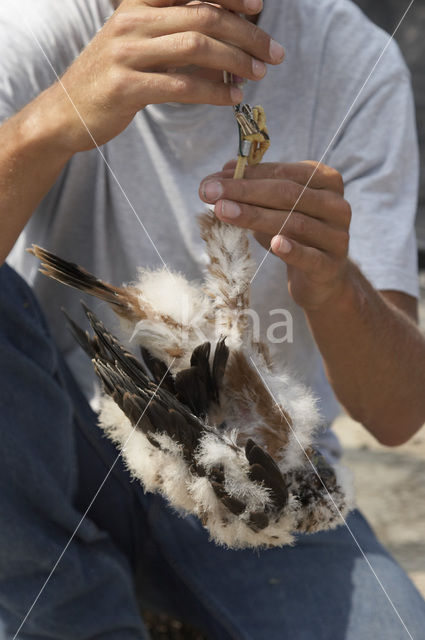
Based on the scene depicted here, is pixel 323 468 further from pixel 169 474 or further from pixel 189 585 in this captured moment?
pixel 189 585

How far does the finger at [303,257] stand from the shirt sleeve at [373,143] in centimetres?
29

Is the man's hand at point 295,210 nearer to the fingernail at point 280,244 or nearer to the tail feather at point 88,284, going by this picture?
the fingernail at point 280,244

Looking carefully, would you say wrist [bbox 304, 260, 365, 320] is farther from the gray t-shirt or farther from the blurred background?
the blurred background

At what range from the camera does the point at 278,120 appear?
1.01 metres

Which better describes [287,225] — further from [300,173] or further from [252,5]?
[252,5]

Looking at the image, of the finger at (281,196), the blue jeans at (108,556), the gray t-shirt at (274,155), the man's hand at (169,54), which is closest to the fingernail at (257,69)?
the man's hand at (169,54)

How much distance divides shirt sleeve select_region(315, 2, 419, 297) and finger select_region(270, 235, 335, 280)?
0.94ft

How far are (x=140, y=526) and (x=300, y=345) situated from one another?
41 centimetres

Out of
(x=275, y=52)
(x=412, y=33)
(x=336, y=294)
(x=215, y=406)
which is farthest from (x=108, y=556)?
(x=412, y=33)

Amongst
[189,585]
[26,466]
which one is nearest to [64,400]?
[26,466]

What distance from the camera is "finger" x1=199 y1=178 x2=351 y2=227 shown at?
62 centimetres

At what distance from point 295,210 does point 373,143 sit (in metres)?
0.39

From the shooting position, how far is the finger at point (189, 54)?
584 millimetres

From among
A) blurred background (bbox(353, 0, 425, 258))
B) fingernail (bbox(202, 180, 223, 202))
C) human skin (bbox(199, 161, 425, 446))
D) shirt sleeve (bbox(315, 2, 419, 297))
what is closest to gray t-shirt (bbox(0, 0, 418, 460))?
shirt sleeve (bbox(315, 2, 419, 297))
